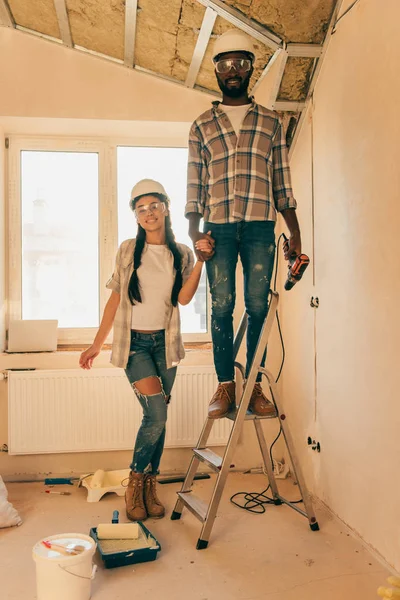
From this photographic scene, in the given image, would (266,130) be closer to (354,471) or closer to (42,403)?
(354,471)

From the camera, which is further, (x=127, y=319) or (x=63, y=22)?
(x=63, y=22)

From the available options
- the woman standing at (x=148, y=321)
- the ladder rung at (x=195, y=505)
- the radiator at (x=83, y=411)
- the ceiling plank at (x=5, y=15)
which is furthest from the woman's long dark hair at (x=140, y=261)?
the ceiling plank at (x=5, y=15)

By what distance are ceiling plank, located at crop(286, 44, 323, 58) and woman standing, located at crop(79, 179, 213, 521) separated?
0.92 meters

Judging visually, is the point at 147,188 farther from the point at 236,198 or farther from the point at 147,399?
the point at 147,399

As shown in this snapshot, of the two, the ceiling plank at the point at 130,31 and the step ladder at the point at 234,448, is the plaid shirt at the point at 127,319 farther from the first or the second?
the ceiling plank at the point at 130,31

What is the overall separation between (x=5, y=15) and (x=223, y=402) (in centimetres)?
250

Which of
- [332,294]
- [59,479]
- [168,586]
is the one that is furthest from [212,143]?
[59,479]

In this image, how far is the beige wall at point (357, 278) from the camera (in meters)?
2.08

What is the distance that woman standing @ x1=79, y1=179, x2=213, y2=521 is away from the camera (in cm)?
264

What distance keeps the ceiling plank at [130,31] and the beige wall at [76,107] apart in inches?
4.6

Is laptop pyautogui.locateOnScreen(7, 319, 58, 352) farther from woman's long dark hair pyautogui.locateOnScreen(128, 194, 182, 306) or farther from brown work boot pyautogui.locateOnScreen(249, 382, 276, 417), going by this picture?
brown work boot pyautogui.locateOnScreen(249, 382, 276, 417)

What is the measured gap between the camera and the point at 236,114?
2430mm

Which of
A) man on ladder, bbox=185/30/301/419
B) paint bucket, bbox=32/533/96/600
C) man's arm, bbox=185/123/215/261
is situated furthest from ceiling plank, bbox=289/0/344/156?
paint bucket, bbox=32/533/96/600

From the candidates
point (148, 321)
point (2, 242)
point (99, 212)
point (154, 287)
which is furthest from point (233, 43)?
point (2, 242)
